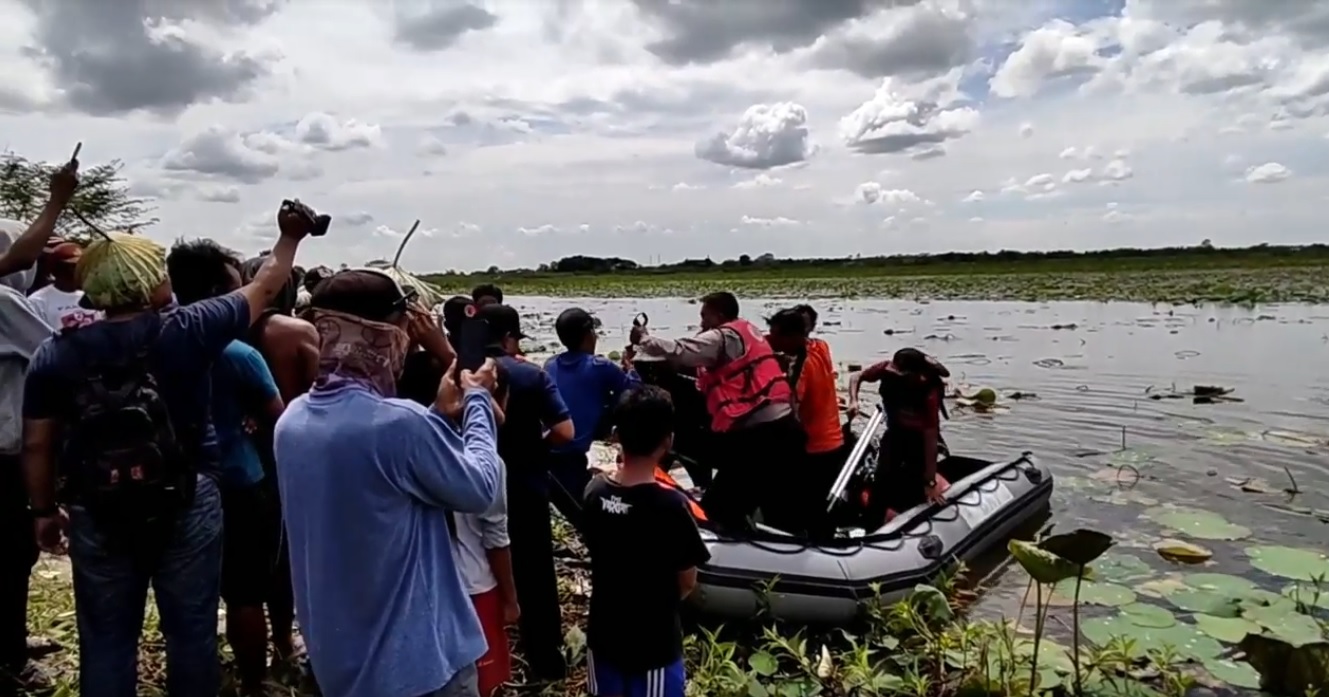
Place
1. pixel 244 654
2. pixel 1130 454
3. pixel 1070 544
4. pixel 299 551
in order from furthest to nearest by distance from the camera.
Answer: pixel 1130 454, pixel 244 654, pixel 1070 544, pixel 299 551

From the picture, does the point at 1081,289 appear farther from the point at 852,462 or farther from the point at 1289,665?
the point at 1289,665

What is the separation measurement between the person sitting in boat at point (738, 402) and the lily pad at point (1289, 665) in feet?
8.27

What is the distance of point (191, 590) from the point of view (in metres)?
2.85

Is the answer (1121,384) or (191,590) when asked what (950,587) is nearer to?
(191,590)

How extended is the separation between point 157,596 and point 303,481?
114 centimetres

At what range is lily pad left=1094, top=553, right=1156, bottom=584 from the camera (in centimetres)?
599

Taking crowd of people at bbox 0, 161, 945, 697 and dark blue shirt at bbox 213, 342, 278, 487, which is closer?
crowd of people at bbox 0, 161, 945, 697

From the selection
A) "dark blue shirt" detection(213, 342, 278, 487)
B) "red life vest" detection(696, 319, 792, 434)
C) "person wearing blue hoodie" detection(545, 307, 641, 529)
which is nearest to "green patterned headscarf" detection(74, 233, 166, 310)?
"dark blue shirt" detection(213, 342, 278, 487)

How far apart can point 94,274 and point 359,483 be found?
1.21 m

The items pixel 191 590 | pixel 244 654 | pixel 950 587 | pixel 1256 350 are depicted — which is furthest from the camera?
pixel 1256 350

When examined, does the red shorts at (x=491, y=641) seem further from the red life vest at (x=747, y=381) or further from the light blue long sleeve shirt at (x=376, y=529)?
the red life vest at (x=747, y=381)

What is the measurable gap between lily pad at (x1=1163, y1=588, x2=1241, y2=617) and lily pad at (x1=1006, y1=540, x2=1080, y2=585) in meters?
1.88

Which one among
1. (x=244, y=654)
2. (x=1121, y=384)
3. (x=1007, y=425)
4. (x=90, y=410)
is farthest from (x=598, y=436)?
(x=1121, y=384)

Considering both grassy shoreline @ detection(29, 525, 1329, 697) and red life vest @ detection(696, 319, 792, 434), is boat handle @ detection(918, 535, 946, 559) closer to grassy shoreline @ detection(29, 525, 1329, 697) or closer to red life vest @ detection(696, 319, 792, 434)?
grassy shoreline @ detection(29, 525, 1329, 697)
